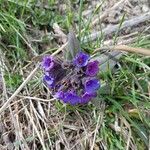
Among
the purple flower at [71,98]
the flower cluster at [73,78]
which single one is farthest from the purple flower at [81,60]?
the purple flower at [71,98]

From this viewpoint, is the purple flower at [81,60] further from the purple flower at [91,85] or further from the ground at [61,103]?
the ground at [61,103]

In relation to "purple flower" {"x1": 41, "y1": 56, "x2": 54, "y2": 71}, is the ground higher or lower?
lower

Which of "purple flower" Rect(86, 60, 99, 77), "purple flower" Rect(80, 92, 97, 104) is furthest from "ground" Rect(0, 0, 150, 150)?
"purple flower" Rect(86, 60, 99, 77)

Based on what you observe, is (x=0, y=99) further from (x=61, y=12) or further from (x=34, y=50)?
(x=61, y=12)

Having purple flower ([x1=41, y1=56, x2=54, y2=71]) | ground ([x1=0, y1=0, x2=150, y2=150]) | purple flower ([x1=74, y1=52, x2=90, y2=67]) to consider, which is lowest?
ground ([x1=0, y1=0, x2=150, y2=150])

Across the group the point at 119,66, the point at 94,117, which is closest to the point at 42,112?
the point at 94,117

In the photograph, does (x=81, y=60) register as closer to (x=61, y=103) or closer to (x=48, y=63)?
(x=48, y=63)

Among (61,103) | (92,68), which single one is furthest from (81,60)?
(61,103)

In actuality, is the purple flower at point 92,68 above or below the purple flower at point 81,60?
below

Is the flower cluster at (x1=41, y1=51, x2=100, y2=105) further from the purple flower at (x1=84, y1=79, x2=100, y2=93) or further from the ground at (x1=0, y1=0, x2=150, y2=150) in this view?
the ground at (x1=0, y1=0, x2=150, y2=150)
